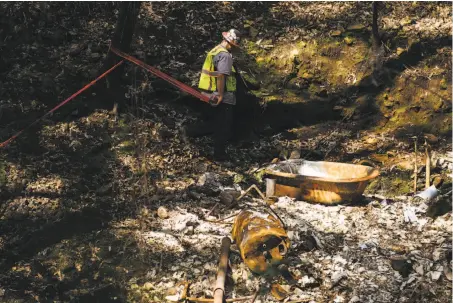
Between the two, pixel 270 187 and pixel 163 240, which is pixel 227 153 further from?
pixel 163 240

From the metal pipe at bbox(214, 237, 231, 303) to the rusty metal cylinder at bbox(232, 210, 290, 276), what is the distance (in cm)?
15

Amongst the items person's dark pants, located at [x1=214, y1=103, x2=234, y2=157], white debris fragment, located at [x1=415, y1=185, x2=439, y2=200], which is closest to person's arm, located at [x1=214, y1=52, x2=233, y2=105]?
person's dark pants, located at [x1=214, y1=103, x2=234, y2=157]

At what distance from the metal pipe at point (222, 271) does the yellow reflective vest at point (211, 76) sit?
2714 millimetres

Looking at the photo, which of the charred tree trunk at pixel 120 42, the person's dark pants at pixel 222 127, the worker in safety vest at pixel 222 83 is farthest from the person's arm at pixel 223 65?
the charred tree trunk at pixel 120 42

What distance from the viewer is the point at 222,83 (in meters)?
7.69

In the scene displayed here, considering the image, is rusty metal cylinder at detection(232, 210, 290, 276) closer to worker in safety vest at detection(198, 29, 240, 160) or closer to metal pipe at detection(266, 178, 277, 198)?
metal pipe at detection(266, 178, 277, 198)

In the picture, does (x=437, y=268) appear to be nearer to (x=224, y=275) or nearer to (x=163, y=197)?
(x=224, y=275)

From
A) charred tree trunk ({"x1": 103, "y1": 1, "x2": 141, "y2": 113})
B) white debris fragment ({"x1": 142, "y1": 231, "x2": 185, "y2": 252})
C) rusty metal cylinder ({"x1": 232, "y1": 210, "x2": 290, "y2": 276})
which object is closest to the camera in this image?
rusty metal cylinder ({"x1": 232, "y1": 210, "x2": 290, "y2": 276})

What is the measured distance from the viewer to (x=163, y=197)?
23.8 feet

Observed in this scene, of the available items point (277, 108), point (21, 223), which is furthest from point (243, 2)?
point (21, 223)

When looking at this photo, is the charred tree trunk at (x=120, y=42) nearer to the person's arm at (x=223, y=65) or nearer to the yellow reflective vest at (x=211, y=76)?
the yellow reflective vest at (x=211, y=76)

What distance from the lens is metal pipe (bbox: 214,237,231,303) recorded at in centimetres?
528

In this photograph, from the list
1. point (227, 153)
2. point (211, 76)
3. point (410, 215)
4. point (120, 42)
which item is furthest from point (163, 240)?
point (120, 42)

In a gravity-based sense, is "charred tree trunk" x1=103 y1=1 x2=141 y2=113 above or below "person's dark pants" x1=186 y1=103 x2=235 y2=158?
above
